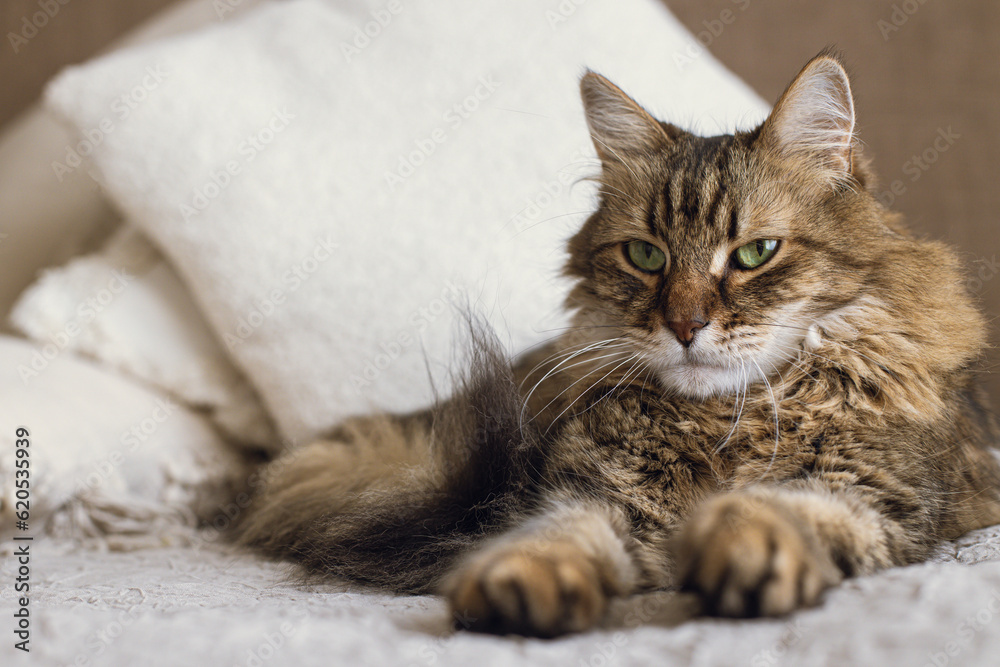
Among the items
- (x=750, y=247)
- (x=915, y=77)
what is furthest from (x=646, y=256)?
(x=915, y=77)

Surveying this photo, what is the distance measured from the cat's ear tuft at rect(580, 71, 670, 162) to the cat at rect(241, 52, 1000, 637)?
73 millimetres

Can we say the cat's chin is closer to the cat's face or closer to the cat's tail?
the cat's face

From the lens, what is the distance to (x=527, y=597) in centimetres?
60

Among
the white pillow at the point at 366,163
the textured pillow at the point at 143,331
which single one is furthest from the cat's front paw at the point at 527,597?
the textured pillow at the point at 143,331

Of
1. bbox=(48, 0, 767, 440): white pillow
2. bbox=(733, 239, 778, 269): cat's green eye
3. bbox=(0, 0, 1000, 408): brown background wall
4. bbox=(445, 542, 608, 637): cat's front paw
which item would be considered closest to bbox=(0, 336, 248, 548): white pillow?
bbox=(48, 0, 767, 440): white pillow

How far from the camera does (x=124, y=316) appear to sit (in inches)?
55.7

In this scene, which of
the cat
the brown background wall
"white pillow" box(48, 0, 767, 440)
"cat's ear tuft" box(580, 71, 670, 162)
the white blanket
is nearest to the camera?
A: the white blanket

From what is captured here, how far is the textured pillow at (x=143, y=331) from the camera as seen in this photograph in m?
1.40

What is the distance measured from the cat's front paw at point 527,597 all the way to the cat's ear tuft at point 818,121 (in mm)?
668

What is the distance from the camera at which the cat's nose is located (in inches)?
34.7

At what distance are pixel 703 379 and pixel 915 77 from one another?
1.58 metres

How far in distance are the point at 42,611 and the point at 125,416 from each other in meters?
0.68

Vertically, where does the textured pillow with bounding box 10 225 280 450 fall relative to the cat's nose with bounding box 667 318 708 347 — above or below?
below

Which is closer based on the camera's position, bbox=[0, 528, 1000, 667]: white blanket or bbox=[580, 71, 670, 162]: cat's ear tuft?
bbox=[0, 528, 1000, 667]: white blanket
